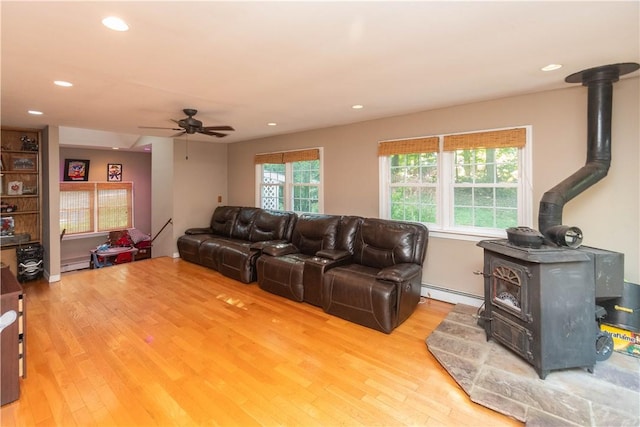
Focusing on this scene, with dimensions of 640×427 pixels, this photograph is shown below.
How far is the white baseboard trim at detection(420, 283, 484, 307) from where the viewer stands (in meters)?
3.53

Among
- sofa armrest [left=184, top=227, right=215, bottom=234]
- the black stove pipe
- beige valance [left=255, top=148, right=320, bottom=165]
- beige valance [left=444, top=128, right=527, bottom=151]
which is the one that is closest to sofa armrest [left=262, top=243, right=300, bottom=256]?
beige valance [left=255, top=148, right=320, bottom=165]

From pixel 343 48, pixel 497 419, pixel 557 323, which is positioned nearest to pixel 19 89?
pixel 343 48

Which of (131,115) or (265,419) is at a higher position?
(131,115)

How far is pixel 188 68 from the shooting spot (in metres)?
2.38

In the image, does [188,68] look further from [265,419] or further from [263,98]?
[265,419]

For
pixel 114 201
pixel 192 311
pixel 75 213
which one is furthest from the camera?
pixel 114 201

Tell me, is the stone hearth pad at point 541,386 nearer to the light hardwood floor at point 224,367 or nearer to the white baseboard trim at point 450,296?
the light hardwood floor at point 224,367

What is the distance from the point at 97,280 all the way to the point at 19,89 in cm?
285

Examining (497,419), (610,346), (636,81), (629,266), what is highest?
(636,81)

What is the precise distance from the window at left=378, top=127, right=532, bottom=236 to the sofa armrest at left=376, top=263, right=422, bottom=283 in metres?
0.80

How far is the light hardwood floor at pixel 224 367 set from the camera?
1945 mm

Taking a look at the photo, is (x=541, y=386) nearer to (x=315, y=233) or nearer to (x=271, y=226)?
(x=315, y=233)

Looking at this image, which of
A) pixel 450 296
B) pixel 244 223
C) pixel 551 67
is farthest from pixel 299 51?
pixel 244 223

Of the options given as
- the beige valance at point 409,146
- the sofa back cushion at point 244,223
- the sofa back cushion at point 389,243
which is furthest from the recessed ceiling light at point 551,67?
the sofa back cushion at point 244,223
